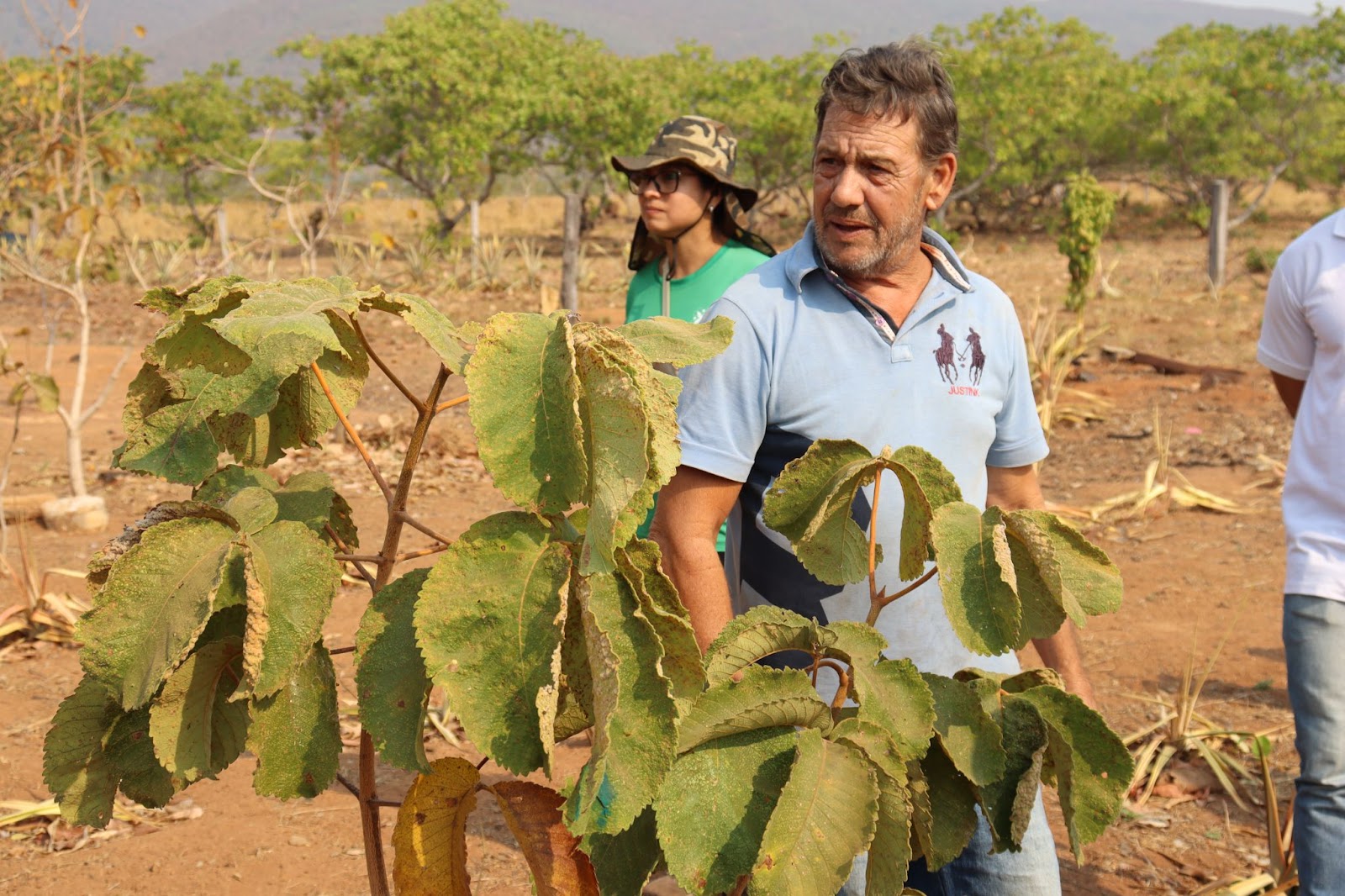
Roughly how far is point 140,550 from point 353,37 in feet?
74.4

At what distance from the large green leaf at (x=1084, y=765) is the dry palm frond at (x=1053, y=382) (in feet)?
21.7

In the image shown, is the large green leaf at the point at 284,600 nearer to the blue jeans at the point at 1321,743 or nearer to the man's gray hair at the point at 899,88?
the man's gray hair at the point at 899,88

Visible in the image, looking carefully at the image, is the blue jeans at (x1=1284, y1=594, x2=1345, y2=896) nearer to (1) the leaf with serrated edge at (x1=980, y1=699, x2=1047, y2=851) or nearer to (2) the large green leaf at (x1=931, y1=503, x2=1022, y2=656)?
(1) the leaf with serrated edge at (x1=980, y1=699, x2=1047, y2=851)

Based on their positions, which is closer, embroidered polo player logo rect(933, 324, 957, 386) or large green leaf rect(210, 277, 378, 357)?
large green leaf rect(210, 277, 378, 357)

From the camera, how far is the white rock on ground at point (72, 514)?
244 inches

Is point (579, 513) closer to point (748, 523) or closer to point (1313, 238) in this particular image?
point (748, 523)

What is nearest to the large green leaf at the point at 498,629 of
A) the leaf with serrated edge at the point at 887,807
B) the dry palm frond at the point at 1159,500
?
the leaf with serrated edge at the point at 887,807

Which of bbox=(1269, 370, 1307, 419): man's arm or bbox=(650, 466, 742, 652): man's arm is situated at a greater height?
bbox=(1269, 370, 1307, 419): man's arm

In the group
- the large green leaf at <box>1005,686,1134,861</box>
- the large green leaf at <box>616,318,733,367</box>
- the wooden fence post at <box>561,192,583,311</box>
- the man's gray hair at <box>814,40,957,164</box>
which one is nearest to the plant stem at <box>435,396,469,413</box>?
the large green leaf at <box>616,318,733,367</box>

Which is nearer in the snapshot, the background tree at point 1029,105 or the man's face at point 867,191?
the man's face at point 867,191

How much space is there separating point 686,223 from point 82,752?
273cm

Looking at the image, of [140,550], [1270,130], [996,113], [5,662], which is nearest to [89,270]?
[5,662]

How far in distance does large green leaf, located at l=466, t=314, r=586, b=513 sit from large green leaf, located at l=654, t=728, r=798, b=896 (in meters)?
0.28

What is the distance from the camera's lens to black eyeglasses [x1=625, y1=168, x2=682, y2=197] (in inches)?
142
